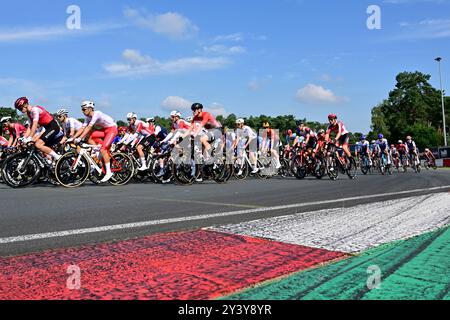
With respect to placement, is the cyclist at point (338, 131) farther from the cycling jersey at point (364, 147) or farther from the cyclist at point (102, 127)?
the cyclist at point (102, 127)

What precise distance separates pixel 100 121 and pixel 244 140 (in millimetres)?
5341

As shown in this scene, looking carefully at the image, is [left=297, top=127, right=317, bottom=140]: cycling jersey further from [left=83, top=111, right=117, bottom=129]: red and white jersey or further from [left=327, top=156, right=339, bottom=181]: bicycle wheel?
[left=83, top=111, right=117, bottom=129]: red and white jersey

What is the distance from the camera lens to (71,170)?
10164 mm

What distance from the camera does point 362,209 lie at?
5.34 meters

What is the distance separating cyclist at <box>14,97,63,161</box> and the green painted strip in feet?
30.2

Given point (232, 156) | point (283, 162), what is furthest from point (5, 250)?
point (283, 162)

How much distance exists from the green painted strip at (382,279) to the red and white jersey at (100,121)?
858cm

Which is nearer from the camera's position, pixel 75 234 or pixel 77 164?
pixel 75 234

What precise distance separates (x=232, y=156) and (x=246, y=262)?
9994 mm

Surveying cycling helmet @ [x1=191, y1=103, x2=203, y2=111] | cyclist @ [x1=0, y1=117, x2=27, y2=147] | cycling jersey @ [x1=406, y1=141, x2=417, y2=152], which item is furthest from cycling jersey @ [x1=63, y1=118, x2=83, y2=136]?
cycling jersey @ [x1=406, y1=141, x2=417, y2=152]

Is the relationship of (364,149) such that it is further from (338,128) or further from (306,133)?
(338,128)

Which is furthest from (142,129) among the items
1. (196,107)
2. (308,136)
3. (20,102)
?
(308,136)
